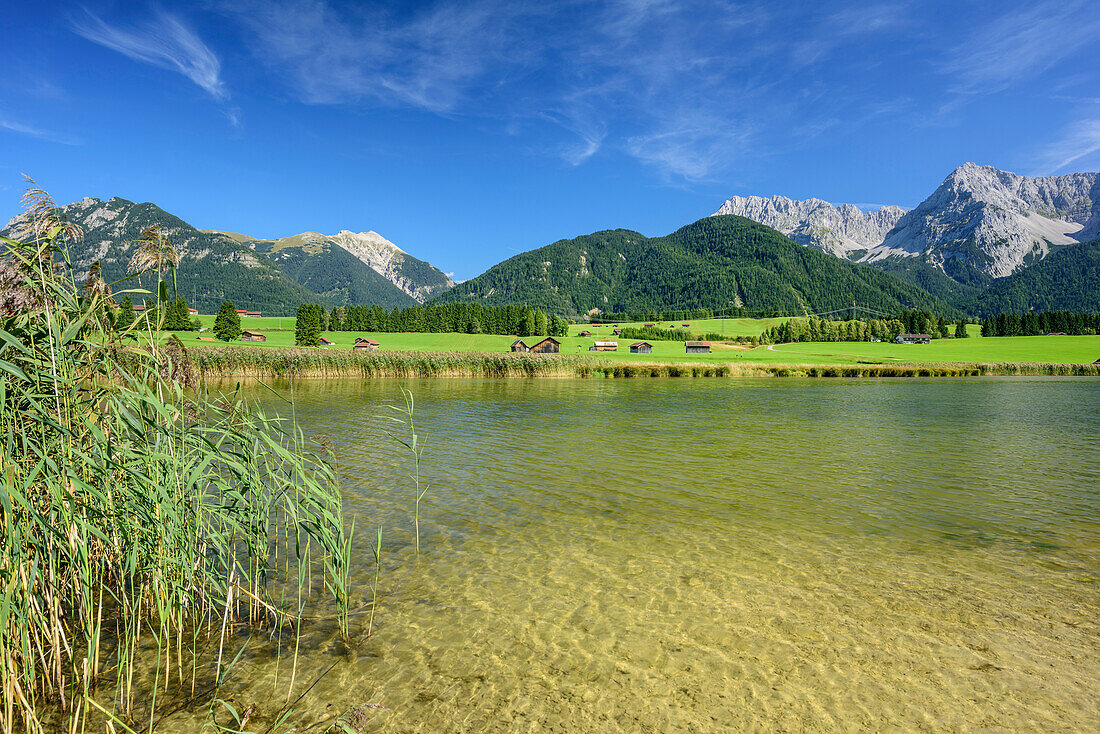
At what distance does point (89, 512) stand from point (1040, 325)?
619 ft

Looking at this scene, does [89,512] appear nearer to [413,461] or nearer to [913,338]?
[413,461]

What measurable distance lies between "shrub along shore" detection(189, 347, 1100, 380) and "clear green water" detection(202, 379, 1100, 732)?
38.5 m

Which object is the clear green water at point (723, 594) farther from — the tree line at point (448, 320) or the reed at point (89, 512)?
the tree line at point (448, 320)

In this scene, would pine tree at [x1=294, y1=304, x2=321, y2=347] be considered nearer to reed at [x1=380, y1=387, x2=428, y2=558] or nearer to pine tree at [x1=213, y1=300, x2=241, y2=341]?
pine tree at [x1=213, y1=300, x2=241, y2=341]

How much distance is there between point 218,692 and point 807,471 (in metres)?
15.0

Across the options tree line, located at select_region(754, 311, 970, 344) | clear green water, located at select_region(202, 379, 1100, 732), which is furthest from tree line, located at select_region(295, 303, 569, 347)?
clear green water, located at select_region(202, 379, 1100, 732)

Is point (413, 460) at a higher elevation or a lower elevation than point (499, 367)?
lower

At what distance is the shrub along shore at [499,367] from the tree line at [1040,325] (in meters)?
76.1

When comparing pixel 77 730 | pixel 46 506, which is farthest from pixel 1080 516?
pixel 46 506

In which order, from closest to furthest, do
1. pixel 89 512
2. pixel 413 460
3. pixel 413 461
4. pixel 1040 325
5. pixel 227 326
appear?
1. pixel 89 512
2. pixel 413 461
3. pixel 413 460
4. pixel 227 326
5. pixel 1040 325

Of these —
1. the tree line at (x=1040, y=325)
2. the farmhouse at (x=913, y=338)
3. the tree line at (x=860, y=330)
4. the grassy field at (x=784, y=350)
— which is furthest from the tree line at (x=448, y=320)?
the tree line at (x=1040, y=325)

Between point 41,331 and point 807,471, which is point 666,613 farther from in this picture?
point 807,471

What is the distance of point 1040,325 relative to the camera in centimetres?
13775

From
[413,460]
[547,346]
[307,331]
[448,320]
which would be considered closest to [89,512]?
[413,460]
